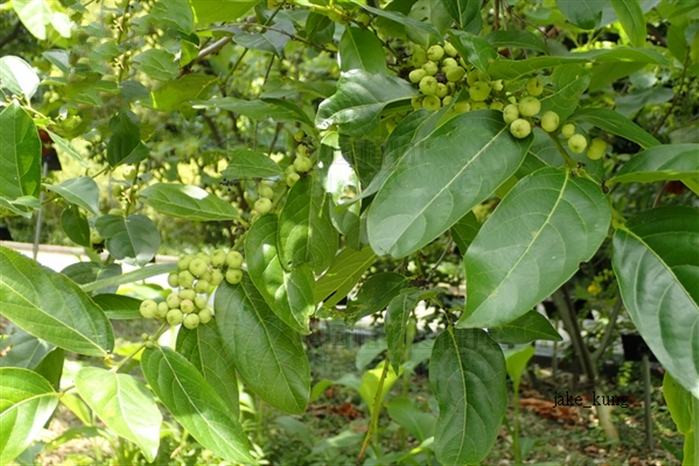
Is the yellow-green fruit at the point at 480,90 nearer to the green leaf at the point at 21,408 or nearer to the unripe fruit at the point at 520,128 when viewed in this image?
the unripe fruit at the point at 520,128

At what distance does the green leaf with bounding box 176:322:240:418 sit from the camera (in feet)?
2.04

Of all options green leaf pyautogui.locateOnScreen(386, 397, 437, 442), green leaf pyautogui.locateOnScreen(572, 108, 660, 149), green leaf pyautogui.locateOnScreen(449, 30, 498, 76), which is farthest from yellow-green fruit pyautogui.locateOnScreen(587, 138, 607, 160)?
green leaf pyautogui.locateOnScreen(386, 397, 437, 442)

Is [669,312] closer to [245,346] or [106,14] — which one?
[245,346]

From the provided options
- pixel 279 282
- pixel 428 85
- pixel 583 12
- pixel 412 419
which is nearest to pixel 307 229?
pixel 279 282

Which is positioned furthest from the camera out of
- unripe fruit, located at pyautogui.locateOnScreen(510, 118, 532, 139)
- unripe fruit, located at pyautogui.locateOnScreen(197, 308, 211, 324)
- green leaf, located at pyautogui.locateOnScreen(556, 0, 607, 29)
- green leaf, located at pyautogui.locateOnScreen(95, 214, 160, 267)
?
green leaf, located at pyautogui.locateOnScreen(95, 214, 160, 267)

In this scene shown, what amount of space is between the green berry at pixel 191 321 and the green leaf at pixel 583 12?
0.50 meters

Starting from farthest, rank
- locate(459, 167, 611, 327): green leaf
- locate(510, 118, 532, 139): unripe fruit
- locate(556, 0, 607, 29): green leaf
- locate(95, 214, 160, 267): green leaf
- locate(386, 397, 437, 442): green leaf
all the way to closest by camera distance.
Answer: locate(386, 397, 437, 442): green leaf → locate(95, 214, 160, 267): green leaf → locate(556, 0, 607, 29): green leaf → locate(510, 118, 532, 139): unripe fruit → locate(459, 167, 611, 327): green leaf

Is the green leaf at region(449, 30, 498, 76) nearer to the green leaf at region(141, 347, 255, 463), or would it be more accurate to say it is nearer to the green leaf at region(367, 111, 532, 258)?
the green leaf at region(367, 111, 532, 258)

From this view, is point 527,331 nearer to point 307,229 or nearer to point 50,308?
point 307,229

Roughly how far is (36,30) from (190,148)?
1.61 m

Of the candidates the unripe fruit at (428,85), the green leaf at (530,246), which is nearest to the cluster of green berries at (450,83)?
the unripe fruit at (428,85)

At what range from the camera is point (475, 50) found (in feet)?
1.68

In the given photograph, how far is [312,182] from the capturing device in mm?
634

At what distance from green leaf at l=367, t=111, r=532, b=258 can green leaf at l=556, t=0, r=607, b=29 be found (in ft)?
0.90
